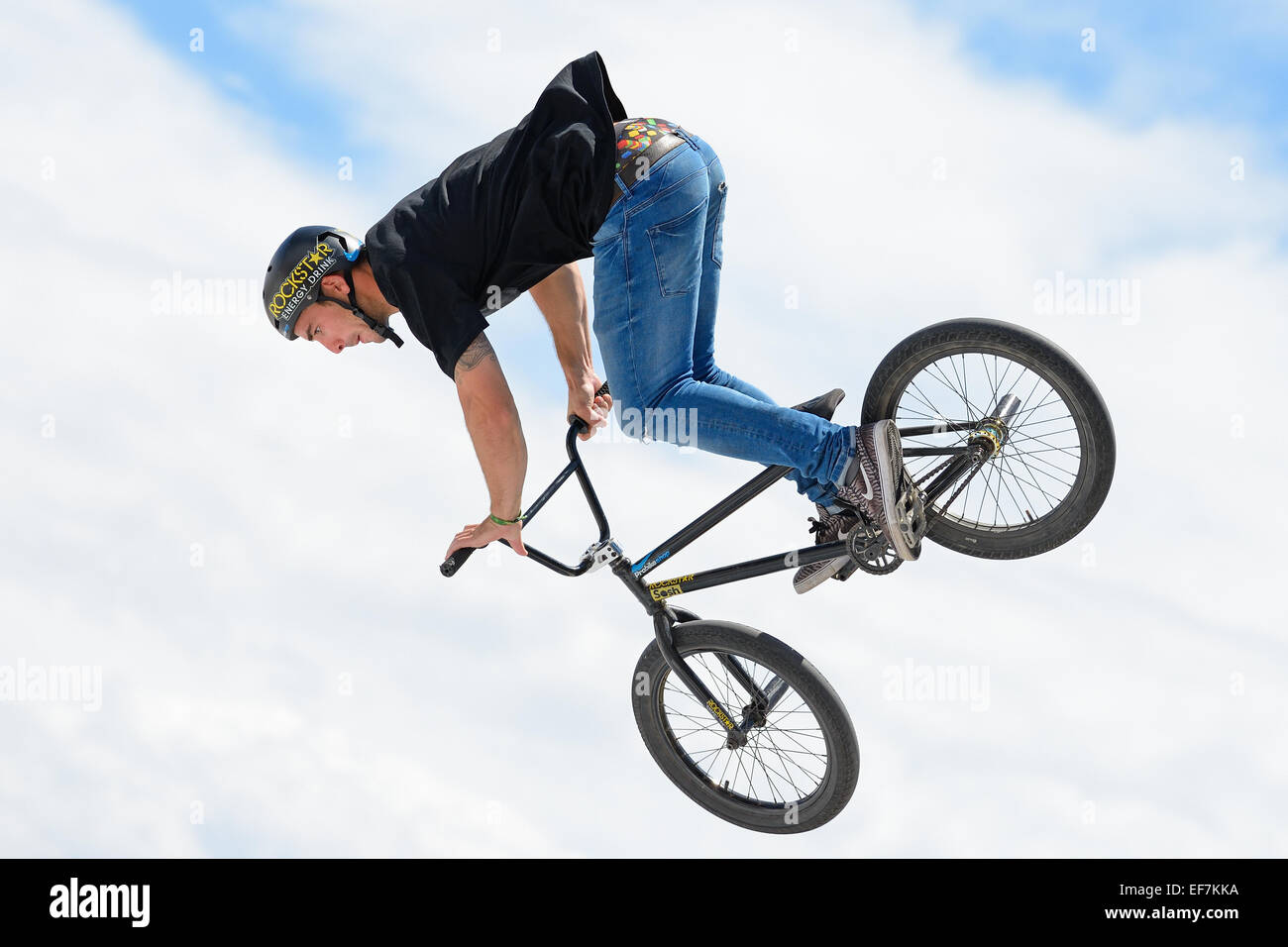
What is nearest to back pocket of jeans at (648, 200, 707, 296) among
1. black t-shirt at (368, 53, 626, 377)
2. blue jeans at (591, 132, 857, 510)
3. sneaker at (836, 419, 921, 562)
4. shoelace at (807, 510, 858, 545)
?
blue jeans at (591, 132, 857, 510)

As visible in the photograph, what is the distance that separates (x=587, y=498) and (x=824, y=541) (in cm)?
107

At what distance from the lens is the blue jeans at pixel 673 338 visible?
4789 mm

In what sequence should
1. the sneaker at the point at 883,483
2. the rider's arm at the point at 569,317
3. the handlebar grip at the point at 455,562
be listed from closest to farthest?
1. the sneaker at the point at 883,483
2. the handlebar grip at the point at 455,562
3. the rider's arm at the point at 569,317

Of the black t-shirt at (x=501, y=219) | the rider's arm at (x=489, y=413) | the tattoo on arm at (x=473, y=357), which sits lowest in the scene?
the rider's arm at (x=489, y=413)

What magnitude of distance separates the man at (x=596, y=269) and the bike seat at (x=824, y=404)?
163 millimetres

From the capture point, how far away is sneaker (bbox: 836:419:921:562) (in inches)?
195

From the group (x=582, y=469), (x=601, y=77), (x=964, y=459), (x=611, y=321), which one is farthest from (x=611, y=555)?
(x=601, y=77)

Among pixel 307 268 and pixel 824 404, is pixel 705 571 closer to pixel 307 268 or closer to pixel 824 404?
pixel 824 404

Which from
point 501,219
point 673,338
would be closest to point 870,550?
point 673,338

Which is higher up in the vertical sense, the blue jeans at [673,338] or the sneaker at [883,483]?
the blue jeans at [673,338]

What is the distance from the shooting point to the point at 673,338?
192 inches

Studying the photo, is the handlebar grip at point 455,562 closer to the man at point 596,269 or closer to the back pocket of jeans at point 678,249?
the man at point 596,269

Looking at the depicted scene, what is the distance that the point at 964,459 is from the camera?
211 inches

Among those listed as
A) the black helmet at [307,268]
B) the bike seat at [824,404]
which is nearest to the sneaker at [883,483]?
the bike seat at [824,404]
